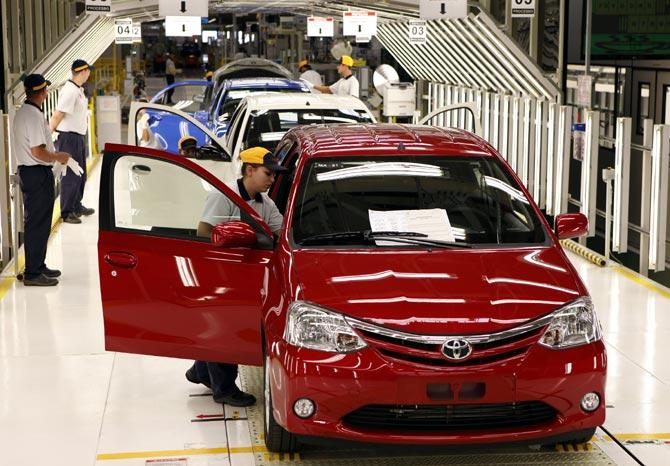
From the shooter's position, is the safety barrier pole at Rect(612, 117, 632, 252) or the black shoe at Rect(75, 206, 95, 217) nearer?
the safety barrier pole at Rect(612, 117, 632, 252)

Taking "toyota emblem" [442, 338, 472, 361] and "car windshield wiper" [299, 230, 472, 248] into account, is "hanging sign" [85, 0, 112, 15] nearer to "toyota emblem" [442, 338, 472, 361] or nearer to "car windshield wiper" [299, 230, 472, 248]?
"car windshield wiper" [299, 230, 472, 248]

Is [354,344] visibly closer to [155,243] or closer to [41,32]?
[155,243]

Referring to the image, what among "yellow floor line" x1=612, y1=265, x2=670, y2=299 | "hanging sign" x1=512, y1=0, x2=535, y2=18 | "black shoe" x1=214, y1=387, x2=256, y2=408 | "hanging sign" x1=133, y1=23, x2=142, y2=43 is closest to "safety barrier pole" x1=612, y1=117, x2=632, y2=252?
"yellow floor line" x1=612, y1=265, x2=670, y2=299

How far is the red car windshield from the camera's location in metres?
5.93

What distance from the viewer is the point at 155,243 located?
6.24m

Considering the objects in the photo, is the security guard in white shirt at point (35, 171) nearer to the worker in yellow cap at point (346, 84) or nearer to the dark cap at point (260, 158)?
the dark cap at point (260, 158)

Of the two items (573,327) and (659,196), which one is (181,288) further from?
(659,196)

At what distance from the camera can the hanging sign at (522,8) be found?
47.2ft

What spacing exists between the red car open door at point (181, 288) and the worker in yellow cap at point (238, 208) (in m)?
0.17

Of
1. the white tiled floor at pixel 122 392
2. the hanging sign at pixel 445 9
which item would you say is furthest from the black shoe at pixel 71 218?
the hanging sign at pixel 445 9

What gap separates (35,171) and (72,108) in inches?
131

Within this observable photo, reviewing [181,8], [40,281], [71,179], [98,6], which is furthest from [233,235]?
[181,8]

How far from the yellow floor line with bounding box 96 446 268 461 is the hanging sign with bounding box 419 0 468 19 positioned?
997 cm

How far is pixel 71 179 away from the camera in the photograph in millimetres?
13742
